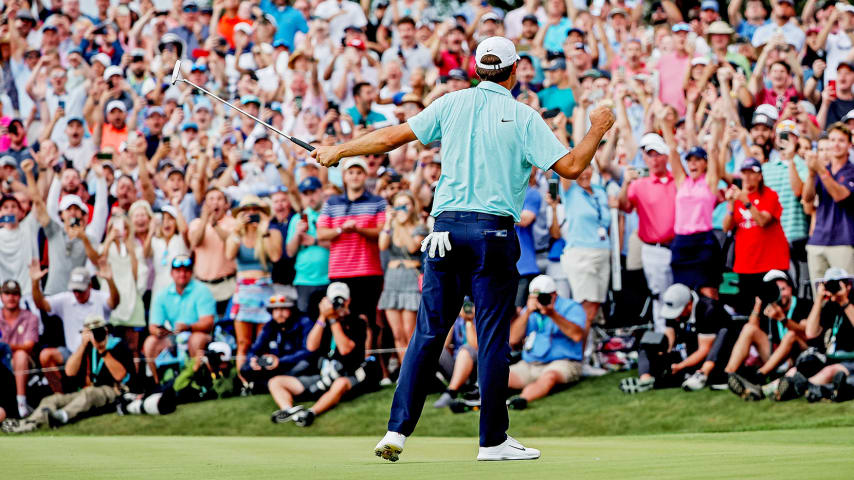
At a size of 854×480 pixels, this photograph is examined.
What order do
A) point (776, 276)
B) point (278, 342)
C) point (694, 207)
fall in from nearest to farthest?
point (776, 276)
point (694, 207)
point (278, 342)

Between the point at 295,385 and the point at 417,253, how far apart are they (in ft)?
6.36

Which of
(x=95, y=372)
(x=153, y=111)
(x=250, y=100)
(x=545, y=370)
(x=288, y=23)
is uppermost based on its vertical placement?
(x=288, y=23)

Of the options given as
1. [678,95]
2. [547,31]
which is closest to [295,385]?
[678,95]

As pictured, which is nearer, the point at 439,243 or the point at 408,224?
the point at 439,243

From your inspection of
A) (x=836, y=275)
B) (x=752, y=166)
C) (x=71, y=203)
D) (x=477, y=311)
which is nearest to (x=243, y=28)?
(x=71, y=203)

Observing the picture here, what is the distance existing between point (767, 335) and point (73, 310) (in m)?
8.22

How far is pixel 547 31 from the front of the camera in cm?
1906

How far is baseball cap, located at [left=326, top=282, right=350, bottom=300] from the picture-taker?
13414mm

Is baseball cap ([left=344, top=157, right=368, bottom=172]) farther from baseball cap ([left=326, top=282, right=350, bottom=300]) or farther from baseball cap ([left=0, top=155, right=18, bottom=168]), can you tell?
baseball cap ([left=0, top=155, right=18, bottom=168])

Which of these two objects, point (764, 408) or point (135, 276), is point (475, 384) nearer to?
point (764, 408)

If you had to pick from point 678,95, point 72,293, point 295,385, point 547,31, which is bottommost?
point 295,385

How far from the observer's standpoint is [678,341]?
13000mm

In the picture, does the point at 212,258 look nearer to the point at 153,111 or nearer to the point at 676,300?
the point at 153,111

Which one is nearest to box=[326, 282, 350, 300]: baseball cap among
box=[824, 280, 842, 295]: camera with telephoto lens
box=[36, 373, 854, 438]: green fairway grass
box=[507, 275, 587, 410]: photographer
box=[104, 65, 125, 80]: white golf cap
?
box=[36, 373, 854, 438]: green fairway grass
